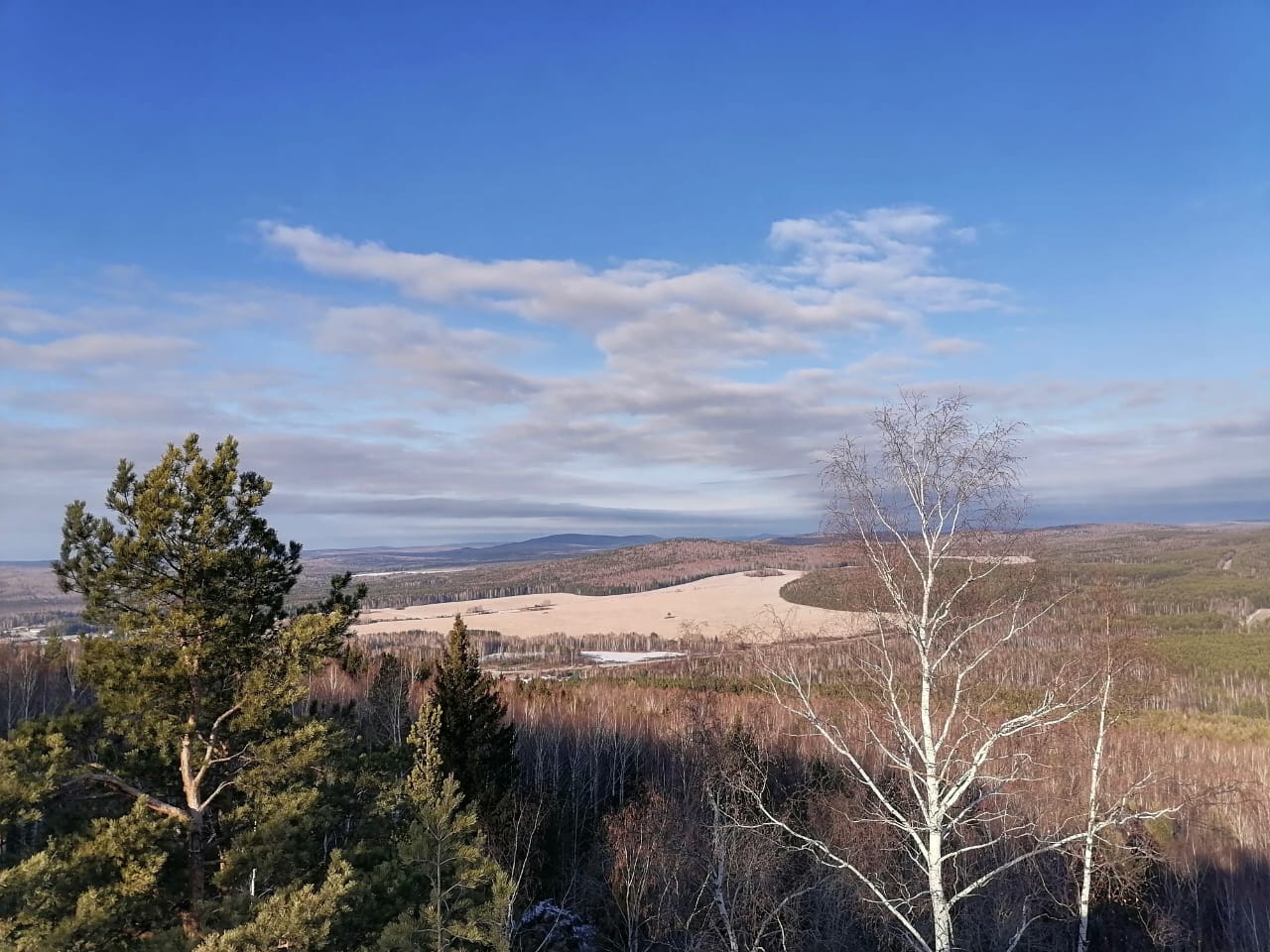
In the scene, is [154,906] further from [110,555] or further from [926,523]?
[926,523]

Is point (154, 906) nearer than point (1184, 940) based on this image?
Yes

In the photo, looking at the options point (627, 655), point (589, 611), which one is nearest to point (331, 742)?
point (627, 655)

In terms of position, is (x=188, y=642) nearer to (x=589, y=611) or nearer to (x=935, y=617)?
(x=935, y=617)

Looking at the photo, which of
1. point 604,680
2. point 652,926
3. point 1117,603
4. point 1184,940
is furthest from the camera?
point 604,680

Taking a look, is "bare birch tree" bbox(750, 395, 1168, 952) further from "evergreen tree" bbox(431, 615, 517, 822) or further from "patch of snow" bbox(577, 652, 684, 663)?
"patch of snow" bbox(577, 652, 684, 663)

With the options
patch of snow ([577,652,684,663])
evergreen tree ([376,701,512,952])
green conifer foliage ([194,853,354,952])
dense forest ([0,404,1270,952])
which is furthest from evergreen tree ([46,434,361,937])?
patch of snow ([577,652,684,663])

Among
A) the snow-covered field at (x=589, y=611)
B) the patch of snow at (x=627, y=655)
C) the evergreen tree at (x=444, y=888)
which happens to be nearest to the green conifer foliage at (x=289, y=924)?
the evergreen tree at (x=444, y=888)

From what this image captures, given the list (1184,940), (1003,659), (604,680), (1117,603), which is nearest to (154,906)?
(1003,659)

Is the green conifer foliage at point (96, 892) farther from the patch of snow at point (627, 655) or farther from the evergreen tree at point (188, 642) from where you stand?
the patch of snow at point (627, 655)

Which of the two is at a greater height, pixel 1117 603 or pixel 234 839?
pixel 1117 603
